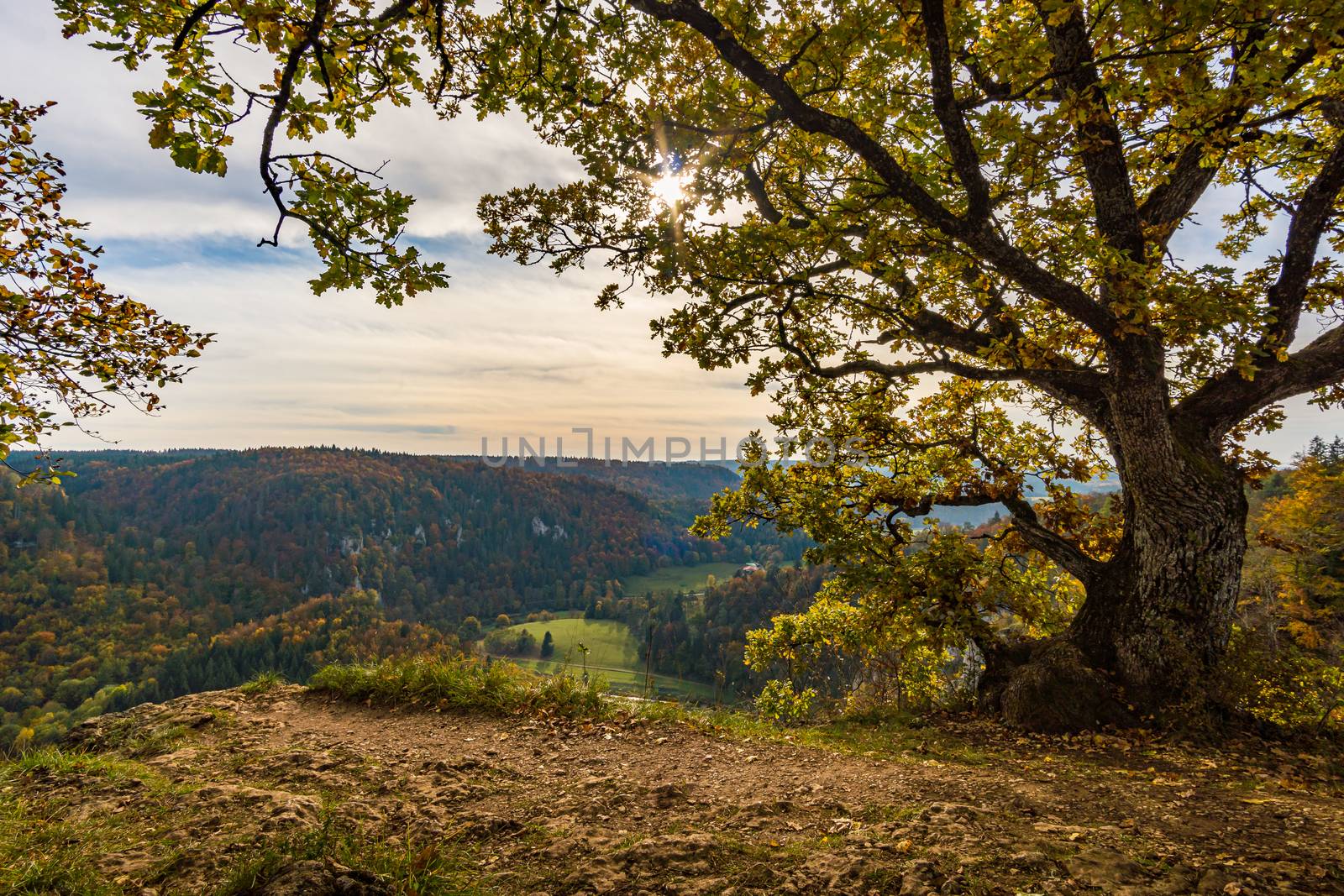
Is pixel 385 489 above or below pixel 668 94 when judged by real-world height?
below

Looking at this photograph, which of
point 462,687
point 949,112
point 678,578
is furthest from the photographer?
point 678,578

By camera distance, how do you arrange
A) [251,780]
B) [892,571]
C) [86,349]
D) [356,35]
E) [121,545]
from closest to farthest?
[356,35], [251,780], [86,349], [892,571], [121,545]

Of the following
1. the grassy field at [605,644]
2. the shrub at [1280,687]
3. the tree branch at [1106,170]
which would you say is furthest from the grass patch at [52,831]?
the grassy field at [605,644]

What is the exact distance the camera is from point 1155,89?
4.22 metres

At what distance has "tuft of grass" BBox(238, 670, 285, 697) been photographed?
753 cm

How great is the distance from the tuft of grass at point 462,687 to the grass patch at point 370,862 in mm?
3505

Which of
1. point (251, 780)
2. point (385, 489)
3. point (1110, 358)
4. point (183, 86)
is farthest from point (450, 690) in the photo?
point (385, 489)

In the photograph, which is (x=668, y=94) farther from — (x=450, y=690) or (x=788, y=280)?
(x=450, y=690)

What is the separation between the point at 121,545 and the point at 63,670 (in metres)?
61.0

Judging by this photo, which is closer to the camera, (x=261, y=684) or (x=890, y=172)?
(x=890, y=172)

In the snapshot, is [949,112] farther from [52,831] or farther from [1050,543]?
[52,831]

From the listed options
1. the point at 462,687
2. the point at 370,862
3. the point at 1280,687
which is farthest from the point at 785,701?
the point at 370,862

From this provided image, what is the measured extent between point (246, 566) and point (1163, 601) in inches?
7248

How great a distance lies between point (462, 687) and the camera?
7.14 metres
